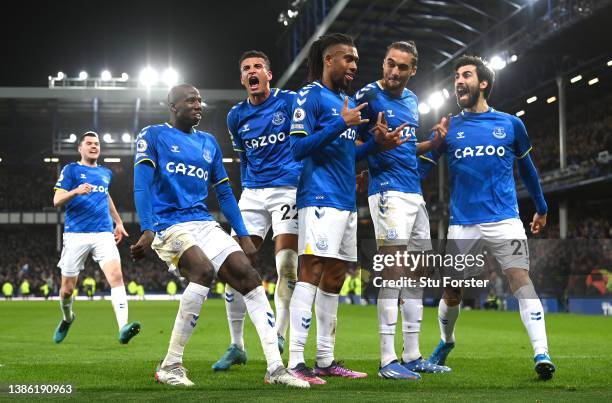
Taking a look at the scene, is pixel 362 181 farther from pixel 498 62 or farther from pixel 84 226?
pixel 498 62

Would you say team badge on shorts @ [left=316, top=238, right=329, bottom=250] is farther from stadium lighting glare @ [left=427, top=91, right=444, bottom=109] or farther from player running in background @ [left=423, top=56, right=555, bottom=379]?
stadium lighting glare @ [left=427, top=91, right=444, bottom=109]

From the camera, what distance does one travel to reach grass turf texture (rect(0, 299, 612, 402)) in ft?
17.5

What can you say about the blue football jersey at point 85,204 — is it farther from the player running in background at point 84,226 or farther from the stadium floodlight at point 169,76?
the stadium floodlight at point 169,76

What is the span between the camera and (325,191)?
19.7 feet

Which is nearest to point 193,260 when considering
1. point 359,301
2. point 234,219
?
point 234,219

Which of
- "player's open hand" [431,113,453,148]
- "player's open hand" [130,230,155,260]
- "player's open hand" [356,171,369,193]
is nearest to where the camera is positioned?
"player's open hand" [130,230,155,260]

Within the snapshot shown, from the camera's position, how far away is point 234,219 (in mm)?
6207

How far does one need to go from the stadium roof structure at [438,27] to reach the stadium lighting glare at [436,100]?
15.2 inches

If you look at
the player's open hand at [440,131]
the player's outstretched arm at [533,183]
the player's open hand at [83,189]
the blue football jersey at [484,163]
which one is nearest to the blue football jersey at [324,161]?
the player's open hand at [440,131]

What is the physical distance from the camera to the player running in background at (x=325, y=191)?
5.92 meters

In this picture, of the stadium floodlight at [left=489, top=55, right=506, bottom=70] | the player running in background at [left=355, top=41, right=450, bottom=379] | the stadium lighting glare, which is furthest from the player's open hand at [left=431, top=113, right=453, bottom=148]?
the stadium lighting glare

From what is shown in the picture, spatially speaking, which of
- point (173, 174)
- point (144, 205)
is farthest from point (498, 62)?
point (144, 205)

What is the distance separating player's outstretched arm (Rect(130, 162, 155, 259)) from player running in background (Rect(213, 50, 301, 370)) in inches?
57.5

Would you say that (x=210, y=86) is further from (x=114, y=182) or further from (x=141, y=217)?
(x=141, y=217)
